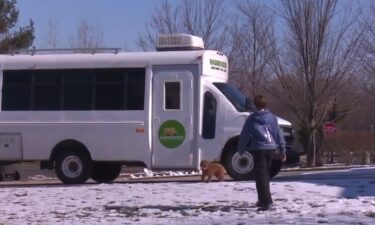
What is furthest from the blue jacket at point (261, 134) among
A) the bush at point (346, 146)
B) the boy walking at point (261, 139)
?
the bush at point (346, 146)

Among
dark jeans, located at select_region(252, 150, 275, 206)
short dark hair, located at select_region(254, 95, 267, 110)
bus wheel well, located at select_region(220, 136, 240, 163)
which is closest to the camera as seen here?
dark jeans, located at select_region(252, 150, 275, 206)

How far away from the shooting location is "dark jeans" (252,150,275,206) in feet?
39.3

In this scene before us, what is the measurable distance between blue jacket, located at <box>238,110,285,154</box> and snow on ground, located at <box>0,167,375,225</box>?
86cm

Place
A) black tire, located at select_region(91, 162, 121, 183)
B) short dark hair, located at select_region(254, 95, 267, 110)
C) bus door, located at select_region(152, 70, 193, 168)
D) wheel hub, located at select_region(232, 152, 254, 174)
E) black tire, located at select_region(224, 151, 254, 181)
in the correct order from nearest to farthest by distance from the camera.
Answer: short dark hair, located at select_region(254, 95, 267, 110) → black tire, located at select_region(224, 151, 254, 181) → wheel hub, located at select_region(232, 152, 254, 174) → bus door, located at select_region(152, 70, 193, 168) → black tire, located at select_region(91, 162, 121, 183)

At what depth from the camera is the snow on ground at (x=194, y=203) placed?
37.9 feet

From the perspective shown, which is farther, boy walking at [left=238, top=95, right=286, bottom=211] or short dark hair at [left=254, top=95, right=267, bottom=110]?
short dark hair at [left=254, top=95, right=267, bottom=110]

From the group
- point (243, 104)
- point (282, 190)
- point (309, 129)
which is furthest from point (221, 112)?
point (309, 129)

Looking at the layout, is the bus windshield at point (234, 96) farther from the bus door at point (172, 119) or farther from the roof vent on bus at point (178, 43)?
the roof vent on bus at point (178, 43)

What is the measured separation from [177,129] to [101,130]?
1544 mm

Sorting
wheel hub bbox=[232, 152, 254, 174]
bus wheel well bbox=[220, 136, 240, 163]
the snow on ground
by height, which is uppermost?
bus wheel well bbox=[220, 136, 240, 163]

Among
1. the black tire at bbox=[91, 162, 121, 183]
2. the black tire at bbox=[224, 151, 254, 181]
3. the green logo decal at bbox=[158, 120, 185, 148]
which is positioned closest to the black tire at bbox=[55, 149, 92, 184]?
the black tire at bbox=[91, 162, 121, 183]

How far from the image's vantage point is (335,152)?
43.7 m

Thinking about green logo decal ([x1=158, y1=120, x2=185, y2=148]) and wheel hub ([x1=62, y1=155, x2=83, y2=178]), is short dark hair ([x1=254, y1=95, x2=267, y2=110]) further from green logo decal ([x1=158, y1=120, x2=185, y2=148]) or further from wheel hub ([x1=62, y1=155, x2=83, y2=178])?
wheel hub ([x1=62, y1=155, x2=83, y2=178])

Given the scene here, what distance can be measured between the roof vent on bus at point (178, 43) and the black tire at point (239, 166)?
2.54 m
